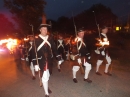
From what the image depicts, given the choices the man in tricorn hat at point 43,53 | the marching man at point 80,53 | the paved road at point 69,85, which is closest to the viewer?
the man in tricorn hat at point 43,53

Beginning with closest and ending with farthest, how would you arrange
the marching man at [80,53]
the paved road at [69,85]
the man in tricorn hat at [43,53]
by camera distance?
the man in tricorn hat at [43,53] → the paved road at [69,85] → the marching man at [80,53]

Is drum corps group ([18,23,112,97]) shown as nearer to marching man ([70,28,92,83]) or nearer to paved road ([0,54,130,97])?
marching man ([70,28,92,83])

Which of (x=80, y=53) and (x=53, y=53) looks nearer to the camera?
(x=53, y=53)

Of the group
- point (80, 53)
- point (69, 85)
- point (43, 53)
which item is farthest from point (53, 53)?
point (69, 85)

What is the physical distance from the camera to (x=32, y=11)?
11812 millimetres

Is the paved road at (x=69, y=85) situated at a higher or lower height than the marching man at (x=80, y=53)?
lower

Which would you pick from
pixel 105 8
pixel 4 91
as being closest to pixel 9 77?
pixel 4 91

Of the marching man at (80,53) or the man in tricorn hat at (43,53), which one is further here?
the marching man at (80,53)

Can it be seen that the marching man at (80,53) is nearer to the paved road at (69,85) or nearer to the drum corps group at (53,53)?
the drum corps group at (53,53)

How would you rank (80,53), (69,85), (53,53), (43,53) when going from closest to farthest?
(43,53), (53,53), (69,85), (80,53)

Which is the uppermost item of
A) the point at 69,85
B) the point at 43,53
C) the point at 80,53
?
the point at 43,53

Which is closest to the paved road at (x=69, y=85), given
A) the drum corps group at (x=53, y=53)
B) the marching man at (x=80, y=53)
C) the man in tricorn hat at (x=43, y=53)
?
the drum corps group at (x=53, y=53)

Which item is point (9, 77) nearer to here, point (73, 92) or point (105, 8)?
point (73, 92)

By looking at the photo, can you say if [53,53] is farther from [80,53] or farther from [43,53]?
[80,53]
